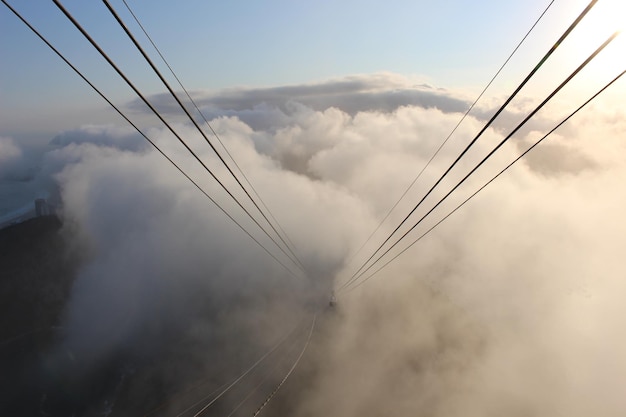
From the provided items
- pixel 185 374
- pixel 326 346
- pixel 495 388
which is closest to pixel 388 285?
pixel 326 346

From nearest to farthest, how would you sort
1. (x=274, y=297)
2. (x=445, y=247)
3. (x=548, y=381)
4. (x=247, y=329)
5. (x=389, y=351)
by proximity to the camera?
(x=548, y=381)
(x=389, y=351)
(x=247, y=329)
(x=274, y=297)
(x=445, y=247)

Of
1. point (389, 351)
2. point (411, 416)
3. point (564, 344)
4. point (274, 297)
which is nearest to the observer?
point (411, 416)

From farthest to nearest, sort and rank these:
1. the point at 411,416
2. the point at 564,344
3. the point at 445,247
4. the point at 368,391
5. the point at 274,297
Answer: the point at 445,247
the point at 274,297
the point at 564,344
the point at 368,391
the point at 411,416

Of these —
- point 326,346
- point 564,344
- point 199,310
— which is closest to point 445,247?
point 564,344

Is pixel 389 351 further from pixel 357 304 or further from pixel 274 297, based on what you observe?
pixel 274 297

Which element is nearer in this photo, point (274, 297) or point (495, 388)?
point (495, 388)

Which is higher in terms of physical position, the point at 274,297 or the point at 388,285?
the point at 388,285

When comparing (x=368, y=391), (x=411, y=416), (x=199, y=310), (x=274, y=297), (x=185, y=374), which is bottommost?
(x=199, y=310)

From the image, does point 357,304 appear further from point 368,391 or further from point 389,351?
point 368,391

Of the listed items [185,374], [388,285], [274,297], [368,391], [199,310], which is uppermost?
[368,391]
